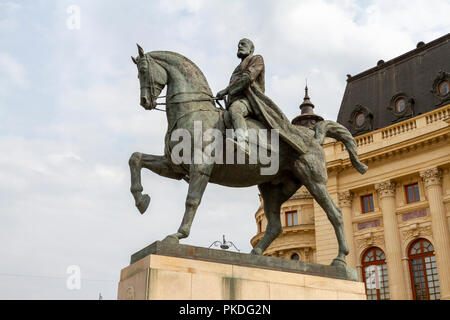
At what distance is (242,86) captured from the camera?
337 inches

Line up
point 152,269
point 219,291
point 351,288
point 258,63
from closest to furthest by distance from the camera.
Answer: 1. point 152,269
2. point 219,291
3. point 351,288
4. point 258,63

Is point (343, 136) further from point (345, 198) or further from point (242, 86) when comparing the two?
point (345, 198)

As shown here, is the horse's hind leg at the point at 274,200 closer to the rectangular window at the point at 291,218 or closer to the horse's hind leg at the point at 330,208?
the horse's hind leg at the point at 330,208

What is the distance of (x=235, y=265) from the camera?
7160 mm

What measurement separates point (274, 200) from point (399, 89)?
32.0 metres

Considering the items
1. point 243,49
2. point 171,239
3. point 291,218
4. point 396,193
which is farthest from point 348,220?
point 171,239

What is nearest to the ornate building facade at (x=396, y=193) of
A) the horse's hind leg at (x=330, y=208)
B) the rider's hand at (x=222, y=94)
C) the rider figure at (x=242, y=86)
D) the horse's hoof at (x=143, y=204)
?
the horse's hind leg at (x=330, y=208)

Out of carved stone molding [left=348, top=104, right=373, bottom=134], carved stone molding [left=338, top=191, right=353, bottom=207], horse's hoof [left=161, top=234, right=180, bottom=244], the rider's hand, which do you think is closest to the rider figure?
the rider's hand

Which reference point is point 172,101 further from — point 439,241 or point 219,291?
point 439,241

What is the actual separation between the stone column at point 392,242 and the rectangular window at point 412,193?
2.99 feet

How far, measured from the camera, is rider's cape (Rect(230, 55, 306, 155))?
8.48 m
